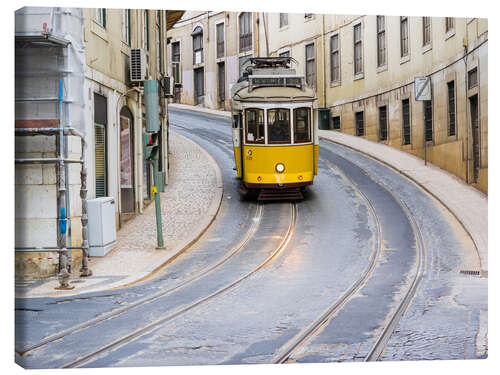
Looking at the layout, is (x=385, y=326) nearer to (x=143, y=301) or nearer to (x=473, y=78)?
(x=143, y=301)

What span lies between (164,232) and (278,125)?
173 inches

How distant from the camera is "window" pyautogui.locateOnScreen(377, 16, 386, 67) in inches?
406

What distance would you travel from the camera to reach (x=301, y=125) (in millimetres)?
14766

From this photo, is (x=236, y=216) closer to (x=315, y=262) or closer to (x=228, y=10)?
(x=315, y=262)

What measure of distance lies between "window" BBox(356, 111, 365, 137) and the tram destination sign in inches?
169

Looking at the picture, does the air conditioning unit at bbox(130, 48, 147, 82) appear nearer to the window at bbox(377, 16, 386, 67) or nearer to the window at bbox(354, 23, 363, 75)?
the window at bbox(354, 23, 363, 75)

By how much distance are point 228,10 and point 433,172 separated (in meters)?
Result: 5.16

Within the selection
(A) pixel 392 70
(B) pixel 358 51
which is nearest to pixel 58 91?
(A) pixel 392 70

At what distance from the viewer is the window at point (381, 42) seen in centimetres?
1030

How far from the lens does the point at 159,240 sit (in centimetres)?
1077

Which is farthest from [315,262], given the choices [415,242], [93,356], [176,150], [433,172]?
[176,150]

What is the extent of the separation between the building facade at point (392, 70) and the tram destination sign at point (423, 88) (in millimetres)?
110

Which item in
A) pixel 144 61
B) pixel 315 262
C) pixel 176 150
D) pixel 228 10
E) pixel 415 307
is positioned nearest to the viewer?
pixel 415 307

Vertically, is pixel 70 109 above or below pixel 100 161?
above
